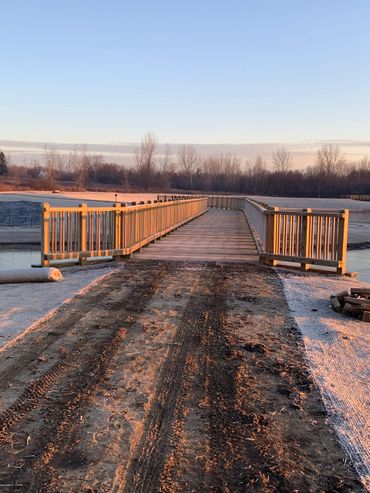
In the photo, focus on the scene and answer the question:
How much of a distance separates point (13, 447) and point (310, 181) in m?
124

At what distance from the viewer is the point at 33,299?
8398 millimetres

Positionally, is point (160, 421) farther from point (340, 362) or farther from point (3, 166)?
point (3, 166)

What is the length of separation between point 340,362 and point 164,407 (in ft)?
7.17

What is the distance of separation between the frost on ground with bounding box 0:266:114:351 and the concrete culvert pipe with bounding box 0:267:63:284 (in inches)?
5.1

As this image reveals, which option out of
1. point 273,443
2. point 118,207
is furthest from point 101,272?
point 273,443

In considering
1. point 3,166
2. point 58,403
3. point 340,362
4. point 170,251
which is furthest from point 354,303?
point 3,166

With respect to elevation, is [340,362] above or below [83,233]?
below

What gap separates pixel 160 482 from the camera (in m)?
3.39

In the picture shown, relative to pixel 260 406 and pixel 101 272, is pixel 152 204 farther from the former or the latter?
pixel 260 406

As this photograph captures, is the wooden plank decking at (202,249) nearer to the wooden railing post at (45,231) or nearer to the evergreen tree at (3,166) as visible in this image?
the wooden railing post at (45,231)

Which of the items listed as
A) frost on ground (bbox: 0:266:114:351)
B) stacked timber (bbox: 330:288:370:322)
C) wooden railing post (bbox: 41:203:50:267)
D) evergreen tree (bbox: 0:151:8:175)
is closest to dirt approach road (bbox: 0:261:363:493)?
frost on ground (bbox: 0:266:114:351)

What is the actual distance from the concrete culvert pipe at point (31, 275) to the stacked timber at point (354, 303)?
4977mm

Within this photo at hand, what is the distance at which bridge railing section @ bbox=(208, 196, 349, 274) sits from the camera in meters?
11.2

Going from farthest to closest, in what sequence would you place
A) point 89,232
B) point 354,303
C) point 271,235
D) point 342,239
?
point 271,235, point 89,232, point 342,239, point 354,303
